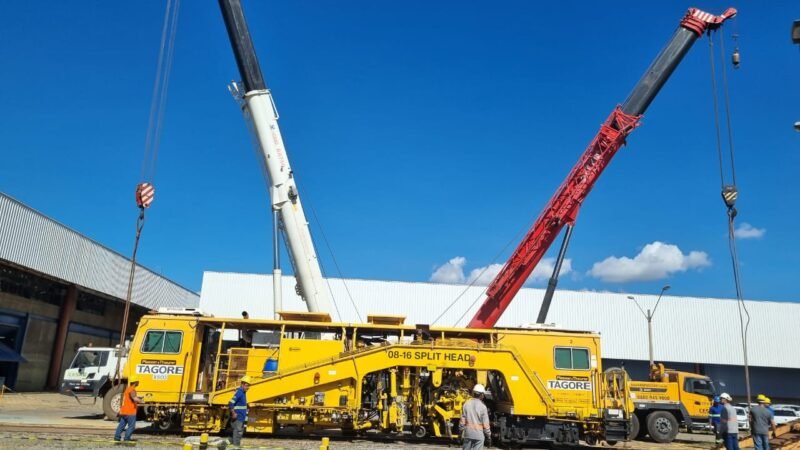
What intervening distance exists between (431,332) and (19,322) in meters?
25.3

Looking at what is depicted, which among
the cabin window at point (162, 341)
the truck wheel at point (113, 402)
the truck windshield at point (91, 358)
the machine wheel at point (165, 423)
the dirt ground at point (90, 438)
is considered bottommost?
the dirt ground at point (90, 438)

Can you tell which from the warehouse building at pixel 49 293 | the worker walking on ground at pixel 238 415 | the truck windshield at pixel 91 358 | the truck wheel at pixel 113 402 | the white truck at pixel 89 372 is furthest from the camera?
the warehouse building at pixel 49 293

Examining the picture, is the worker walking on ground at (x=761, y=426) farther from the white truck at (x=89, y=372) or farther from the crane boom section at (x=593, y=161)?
the white truck at (x=89, y=372)

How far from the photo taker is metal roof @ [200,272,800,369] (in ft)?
134

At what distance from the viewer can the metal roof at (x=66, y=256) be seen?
84.5 ft

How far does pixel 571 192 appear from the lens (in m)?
18.8

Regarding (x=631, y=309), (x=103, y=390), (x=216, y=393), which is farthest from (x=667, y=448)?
(x=631, y=309)

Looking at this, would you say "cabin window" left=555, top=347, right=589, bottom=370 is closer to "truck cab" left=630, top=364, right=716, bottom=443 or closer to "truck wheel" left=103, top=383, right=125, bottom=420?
"truck cab" left=630, top=364, right=716, bottom=443

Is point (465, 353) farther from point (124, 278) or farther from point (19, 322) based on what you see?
point (124, 278)

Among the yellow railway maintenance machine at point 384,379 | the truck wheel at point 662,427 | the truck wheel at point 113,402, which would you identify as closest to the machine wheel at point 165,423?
the yellow railway maintenance machine at point 384,379

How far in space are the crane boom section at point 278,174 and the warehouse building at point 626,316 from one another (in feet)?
73.2

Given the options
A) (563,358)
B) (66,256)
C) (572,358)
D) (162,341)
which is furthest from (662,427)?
(66,256)

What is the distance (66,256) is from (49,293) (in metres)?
3.47

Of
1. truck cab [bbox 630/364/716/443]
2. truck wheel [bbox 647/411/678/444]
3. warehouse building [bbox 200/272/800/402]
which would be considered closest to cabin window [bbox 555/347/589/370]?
truck cab [bbox 630/364/716/443]
